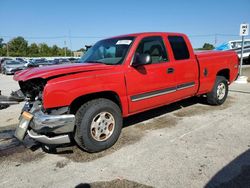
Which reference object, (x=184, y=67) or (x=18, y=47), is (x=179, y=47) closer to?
(x=184, y=67)

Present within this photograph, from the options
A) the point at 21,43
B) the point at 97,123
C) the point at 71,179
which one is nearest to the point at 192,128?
the point at 97,123

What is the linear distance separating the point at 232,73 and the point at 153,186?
199 inches

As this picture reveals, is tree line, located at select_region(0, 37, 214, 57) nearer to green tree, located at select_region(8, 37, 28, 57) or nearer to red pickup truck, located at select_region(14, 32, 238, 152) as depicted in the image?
green tree, located at select_region(8, 37, 28, 57)

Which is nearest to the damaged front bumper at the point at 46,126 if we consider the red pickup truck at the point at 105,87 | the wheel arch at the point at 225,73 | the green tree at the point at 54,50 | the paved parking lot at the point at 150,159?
the red pickup truck at the point at 105,87

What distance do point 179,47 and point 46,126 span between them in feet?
10.9

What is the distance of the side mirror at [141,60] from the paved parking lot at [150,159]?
4.48ft

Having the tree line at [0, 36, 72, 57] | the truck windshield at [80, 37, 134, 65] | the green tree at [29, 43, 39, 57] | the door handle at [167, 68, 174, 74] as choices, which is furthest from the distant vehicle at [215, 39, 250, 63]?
the green tree at [29, 43, 39, 57]

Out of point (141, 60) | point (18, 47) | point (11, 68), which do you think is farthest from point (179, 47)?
point (18, 47)

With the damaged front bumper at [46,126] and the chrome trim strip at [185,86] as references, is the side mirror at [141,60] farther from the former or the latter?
the damaged front bumper at [46,126]

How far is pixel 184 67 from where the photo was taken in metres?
5.35

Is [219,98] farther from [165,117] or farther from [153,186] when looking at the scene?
[153,186]

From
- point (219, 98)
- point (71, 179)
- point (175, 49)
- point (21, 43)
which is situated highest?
point (21, 43)

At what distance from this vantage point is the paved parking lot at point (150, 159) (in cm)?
319

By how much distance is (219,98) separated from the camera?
22.4 feet
